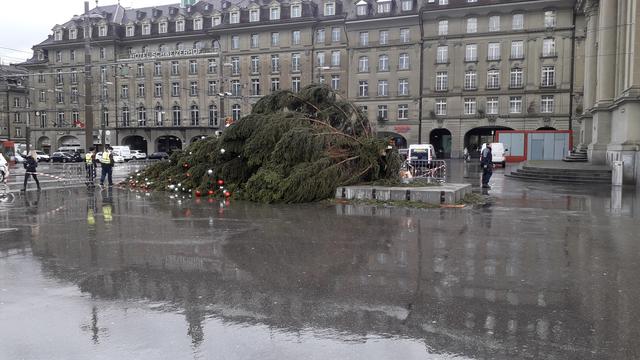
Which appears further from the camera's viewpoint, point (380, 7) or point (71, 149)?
point (71, 149)

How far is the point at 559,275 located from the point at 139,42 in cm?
7774

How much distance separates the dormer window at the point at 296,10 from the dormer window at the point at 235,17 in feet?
25.4

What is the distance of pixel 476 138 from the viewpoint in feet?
214

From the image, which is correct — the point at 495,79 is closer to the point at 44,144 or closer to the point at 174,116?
the point at 174,116

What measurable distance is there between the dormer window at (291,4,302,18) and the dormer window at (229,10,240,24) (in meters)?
7.74

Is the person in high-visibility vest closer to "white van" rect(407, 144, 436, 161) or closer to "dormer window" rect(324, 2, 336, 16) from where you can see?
"white van" rect(407, 144, 436, 161)

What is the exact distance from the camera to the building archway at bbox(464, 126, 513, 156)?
62322 millimetres

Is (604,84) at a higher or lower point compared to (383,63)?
lower

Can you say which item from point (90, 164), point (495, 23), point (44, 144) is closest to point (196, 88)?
point (44, 144)

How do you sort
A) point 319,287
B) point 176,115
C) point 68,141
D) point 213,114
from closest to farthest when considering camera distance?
point 319,287, point 213,114, point 176,115, point 68,141

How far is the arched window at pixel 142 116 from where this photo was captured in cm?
7588

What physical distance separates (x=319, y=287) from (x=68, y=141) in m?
83.6

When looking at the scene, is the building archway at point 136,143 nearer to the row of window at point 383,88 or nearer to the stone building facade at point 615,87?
the row of window at point 383,88

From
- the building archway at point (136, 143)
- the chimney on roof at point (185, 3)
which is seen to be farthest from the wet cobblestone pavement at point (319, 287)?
the chimney on roof at point (185, 3)
